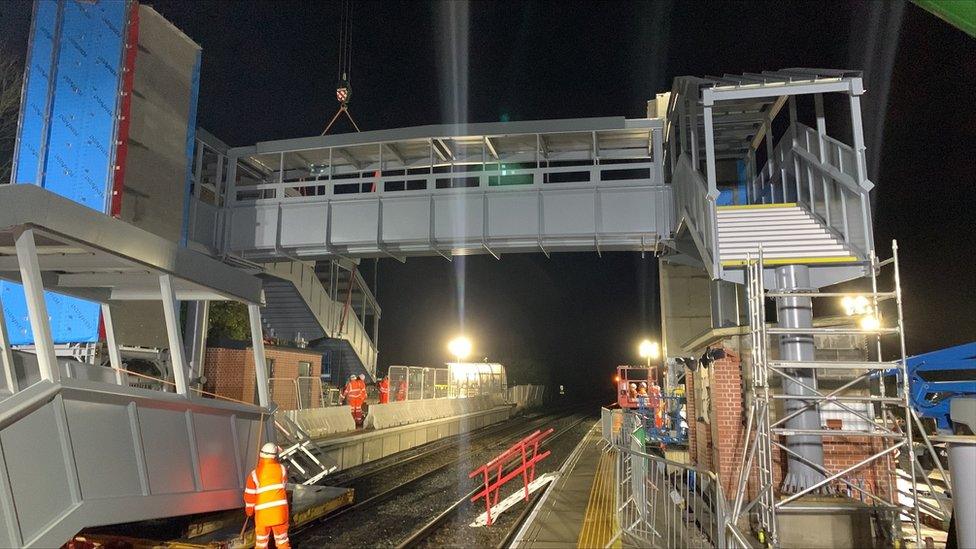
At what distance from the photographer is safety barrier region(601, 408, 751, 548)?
23.7 feet

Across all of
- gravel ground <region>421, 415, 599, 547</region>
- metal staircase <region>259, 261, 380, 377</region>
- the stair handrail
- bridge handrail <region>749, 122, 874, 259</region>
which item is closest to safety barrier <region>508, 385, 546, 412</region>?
metal staircase <region>259, 261, 380, 377</region>

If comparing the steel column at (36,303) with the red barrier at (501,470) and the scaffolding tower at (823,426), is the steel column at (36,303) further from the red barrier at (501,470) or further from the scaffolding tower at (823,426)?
the scaffolding tower at (823,426)

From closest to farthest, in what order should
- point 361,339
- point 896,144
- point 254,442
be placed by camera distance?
point 254,442 < point 896,144 < point 361,339

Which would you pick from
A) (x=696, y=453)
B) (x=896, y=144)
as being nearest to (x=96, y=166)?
(x=696, y=453)

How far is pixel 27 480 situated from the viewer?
210 inches

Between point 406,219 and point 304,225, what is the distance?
297cm

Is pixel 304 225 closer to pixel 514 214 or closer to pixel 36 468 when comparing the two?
pixel 514 214

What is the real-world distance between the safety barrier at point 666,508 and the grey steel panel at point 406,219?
874 cm

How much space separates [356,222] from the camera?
17406 millimetres

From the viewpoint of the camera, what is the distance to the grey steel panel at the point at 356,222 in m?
17.3

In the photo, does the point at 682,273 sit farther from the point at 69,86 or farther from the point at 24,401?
the point at 24,401

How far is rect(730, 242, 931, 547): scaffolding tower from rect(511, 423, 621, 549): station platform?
1942 mm

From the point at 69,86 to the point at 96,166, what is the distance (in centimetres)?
202

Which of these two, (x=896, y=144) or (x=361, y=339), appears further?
(x=361, y=339)
